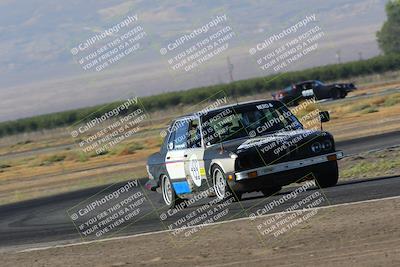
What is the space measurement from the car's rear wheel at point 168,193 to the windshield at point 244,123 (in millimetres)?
1411

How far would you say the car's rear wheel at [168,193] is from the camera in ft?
52.1

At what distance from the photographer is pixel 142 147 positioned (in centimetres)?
4125

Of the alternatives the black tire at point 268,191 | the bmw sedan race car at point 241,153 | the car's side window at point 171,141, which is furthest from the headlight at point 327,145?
the car's side window at point 171,141

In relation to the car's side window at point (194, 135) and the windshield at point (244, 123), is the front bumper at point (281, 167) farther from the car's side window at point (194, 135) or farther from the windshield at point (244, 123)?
the car's side window at point (194, 135)

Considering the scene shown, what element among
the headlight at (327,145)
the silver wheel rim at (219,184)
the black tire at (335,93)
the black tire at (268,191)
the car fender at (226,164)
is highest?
the car fender at (226,164)

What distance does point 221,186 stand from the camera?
14.4m

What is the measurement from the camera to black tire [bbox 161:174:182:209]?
52.1ft

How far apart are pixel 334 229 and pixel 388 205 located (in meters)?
1.42

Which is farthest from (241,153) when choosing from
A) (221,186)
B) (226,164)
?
(221,186)

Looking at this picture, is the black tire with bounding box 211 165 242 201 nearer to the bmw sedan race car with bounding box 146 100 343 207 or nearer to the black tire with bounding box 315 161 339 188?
the bmw sedan race car with bounding box 146 100 343 207

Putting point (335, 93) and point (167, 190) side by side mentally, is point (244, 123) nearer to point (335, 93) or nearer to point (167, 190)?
point (167, 190)

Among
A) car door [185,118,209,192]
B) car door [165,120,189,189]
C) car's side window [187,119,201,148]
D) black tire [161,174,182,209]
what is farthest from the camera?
black tire [161,174,182,209]

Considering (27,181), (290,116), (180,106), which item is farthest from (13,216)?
(180,106)

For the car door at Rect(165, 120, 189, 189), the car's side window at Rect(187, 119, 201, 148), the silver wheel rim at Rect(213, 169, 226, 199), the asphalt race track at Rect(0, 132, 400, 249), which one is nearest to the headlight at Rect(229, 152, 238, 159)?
the silver wheel rim at Rect(213, 169, 226, 199)
